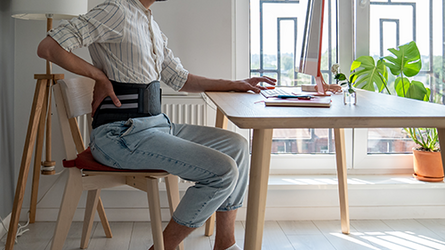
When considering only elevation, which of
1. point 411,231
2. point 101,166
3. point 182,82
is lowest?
point 411,231

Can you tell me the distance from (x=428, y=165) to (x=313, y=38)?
1.35 m

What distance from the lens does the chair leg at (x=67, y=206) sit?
53.3 inches

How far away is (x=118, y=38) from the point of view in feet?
4.66

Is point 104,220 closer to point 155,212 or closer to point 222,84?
point 155,212

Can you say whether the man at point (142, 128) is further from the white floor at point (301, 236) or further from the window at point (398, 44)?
the window at point (398, 44)

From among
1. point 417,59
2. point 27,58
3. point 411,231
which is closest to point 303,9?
point 417,59

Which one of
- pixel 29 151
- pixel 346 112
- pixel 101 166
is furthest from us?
pixel 29 151

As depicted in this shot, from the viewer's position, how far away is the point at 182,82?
1.82 meters

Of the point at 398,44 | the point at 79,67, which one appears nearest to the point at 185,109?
the point at 79,67

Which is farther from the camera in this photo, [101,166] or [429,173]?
[429,173]

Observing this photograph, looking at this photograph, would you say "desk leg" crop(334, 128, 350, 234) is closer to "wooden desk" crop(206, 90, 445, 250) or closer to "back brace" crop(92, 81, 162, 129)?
"wooden desk" crop(206, 90, 445, 250)

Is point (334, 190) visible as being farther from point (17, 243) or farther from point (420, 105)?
point (17, 243)

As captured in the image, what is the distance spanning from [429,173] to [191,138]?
1.46 meters

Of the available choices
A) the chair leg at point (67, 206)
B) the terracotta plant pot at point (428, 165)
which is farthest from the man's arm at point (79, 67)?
the terracotta plant pot at point (428, 165)
